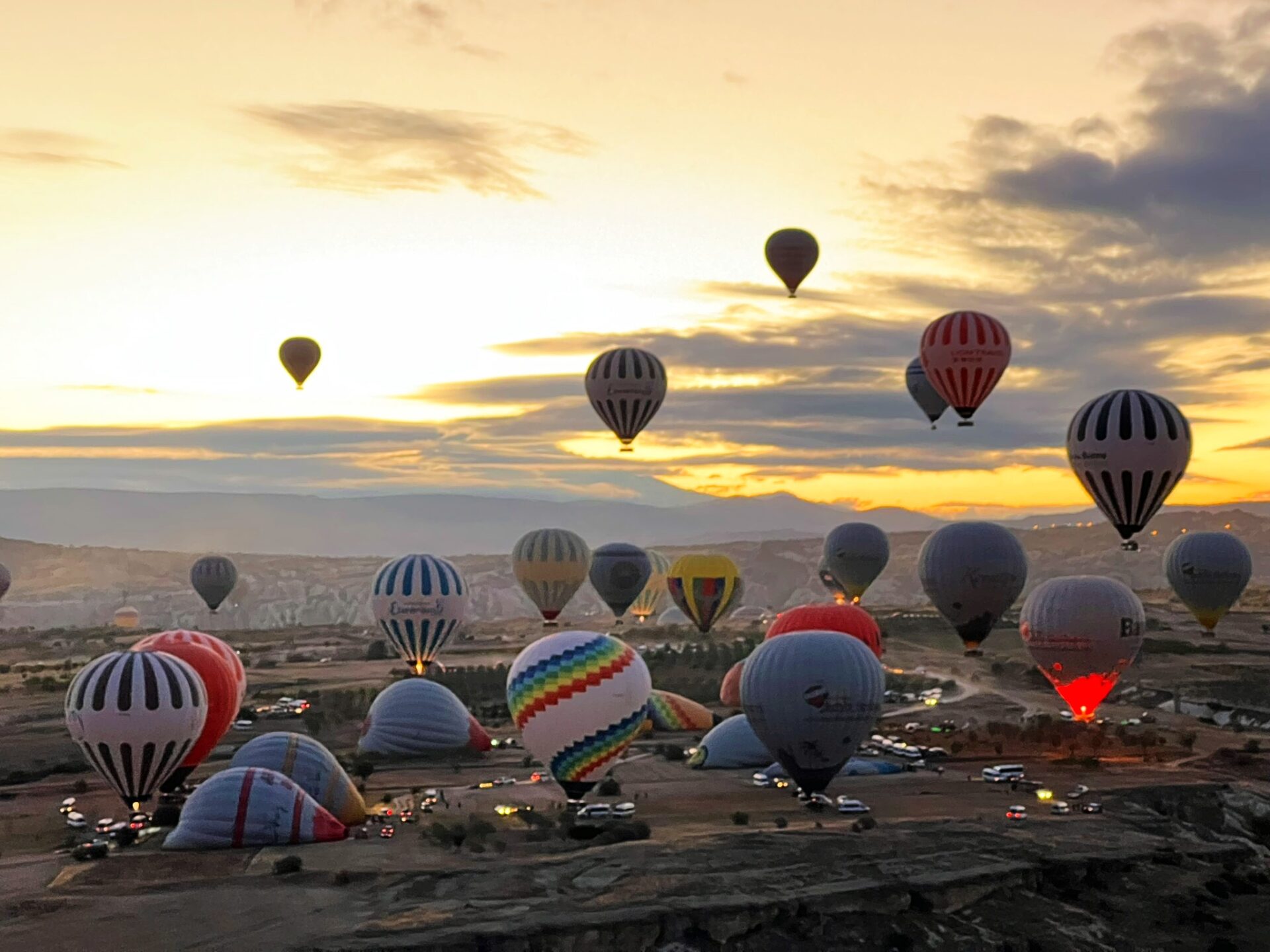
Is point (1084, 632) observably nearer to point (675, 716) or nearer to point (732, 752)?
point (732, 752)

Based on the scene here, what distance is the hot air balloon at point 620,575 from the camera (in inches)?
3484

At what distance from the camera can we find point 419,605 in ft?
223

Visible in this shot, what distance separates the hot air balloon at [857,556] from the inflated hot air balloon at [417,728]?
4484 cm

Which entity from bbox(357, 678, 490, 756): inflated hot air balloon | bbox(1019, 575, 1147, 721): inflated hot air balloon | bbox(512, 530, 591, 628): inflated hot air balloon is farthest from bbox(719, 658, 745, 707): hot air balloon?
bbox(512, 530, 591, 628): inflated hot air balloon

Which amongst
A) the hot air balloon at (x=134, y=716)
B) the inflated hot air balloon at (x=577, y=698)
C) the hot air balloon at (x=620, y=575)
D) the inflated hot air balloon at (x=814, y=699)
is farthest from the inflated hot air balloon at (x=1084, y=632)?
the hot air balloon at (x=620, y=575)

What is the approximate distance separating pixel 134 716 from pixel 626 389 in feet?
129

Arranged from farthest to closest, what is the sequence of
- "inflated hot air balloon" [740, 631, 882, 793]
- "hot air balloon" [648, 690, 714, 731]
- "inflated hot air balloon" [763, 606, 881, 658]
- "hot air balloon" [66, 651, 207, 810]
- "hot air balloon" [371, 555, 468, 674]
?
1. "hot air balloon" [371, 555, 468, 674]
2. "hot air balloon" [648, 690, 714, 731]
3. "inflated hot air balloon" [763, 606, 881, 658]
4. "inflated hot air balloon" [740, 631, 882, 793]
5. "hot air balloon" [66, 651, 207, 810]

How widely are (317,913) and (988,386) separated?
4606 cm

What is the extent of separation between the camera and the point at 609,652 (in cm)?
4278

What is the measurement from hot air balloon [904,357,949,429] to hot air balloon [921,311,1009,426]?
1658 centimetres

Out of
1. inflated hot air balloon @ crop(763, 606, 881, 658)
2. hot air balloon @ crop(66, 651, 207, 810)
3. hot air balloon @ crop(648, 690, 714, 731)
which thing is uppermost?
inflated hot air balloon @ crop(763, 606, 881, 658)

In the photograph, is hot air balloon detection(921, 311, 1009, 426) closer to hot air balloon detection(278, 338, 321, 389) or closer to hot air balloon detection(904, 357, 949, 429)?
hot air balloon detection(904, 357, 949, 429)

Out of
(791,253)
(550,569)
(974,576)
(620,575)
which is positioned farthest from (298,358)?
(974,576)

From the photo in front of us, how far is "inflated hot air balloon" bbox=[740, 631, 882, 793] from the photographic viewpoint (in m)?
42.3
